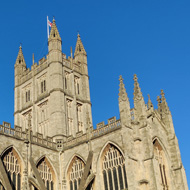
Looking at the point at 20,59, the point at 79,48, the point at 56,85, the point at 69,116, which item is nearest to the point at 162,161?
the point at 69,116

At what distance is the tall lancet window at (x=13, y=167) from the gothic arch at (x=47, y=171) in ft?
6.97

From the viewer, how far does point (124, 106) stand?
31.3 meters

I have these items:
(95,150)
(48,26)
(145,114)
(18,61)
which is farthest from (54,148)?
(48,26)

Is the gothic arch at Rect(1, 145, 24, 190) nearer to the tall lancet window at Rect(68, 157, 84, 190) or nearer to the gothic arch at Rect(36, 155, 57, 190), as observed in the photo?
the gothic arch at Rect(36, 155, 57, 190)

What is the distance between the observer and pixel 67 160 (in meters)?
34.2

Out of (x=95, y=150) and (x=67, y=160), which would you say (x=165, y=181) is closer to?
(x=95, y=150)

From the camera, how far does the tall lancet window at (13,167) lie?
29.8 metres

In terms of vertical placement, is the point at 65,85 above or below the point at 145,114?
above

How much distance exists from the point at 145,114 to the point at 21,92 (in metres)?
19.4

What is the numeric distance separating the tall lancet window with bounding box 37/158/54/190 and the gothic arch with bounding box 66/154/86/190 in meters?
1.64

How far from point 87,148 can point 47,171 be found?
4.29 m

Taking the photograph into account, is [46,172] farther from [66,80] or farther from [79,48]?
[79,48]

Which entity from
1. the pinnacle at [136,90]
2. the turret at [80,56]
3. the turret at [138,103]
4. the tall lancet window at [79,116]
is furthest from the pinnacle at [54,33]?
the turret at [138,103]

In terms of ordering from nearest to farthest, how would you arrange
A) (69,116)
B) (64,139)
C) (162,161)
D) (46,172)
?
(46,172) < (162,161) < (64,139) < (69,116)
